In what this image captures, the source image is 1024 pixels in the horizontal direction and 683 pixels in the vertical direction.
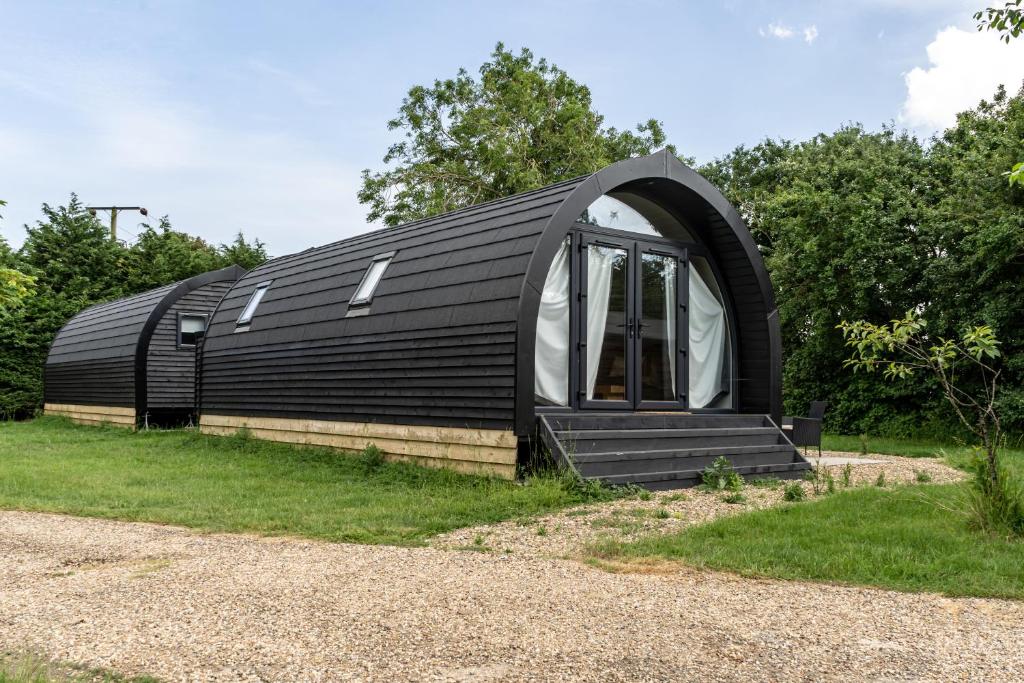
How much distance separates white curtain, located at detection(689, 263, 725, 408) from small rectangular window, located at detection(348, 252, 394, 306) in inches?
170

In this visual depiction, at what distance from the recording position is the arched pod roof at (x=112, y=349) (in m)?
18.2

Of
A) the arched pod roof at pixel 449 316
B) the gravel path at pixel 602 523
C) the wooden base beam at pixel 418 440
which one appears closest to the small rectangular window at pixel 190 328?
the arched pod roof at pixel 449 316

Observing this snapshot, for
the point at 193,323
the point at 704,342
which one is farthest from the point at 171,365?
the point at 704,342

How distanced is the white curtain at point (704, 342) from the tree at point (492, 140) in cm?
1682

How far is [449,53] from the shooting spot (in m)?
31.0

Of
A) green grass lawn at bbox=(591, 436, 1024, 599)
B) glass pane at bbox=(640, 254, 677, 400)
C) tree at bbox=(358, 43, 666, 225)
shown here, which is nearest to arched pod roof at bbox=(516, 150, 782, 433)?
glass pane at bbox=(640, 254, 677, 400)

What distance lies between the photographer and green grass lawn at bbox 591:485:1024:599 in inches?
190

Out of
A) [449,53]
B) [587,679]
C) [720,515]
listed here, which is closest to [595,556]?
[720,515]

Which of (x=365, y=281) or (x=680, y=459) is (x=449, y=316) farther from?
(x=680, y=459)

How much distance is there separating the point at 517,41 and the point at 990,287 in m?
22.2

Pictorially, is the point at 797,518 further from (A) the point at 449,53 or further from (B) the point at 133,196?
(B) the point at 133,196

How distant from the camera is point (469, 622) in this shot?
3953 millimetres

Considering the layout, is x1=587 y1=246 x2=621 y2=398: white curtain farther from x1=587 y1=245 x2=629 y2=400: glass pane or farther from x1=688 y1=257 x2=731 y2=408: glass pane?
x1=688 y1=257 x2=731 y2=408: glass pane

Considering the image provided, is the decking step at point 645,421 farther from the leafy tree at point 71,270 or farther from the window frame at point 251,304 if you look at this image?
the leafy tree at point 71,270
